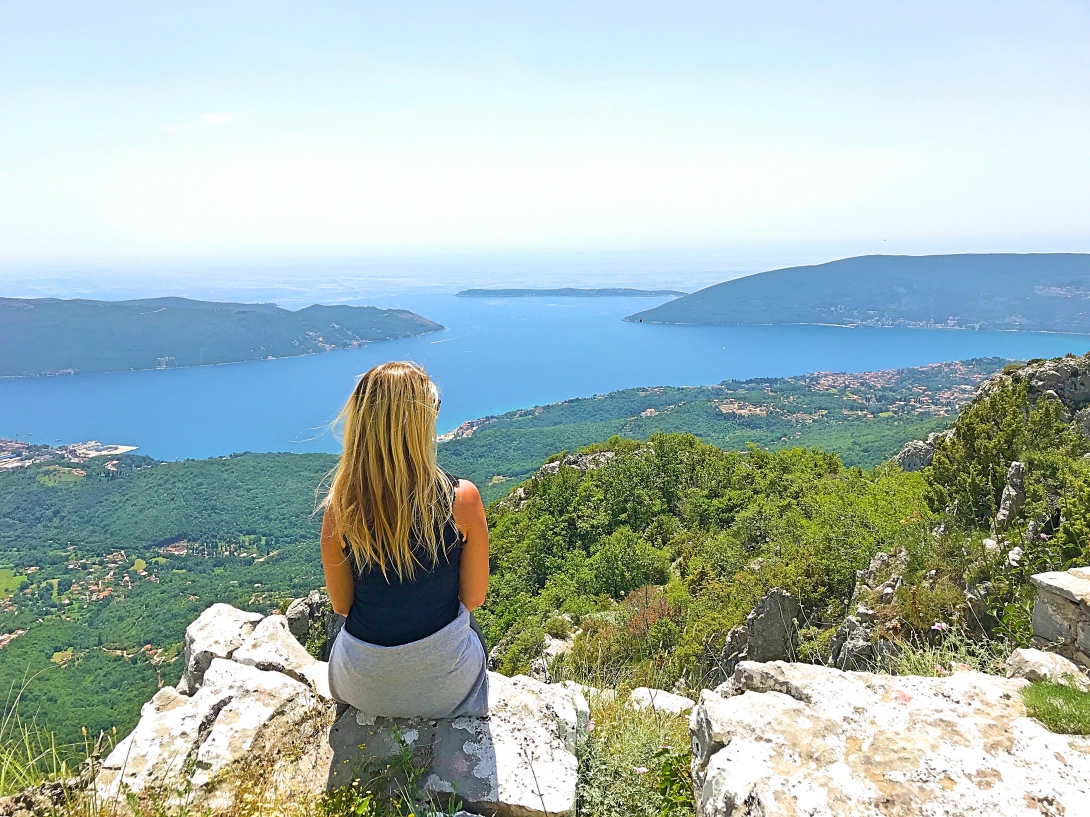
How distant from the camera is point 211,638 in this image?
4.70m

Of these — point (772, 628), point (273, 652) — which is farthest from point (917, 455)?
point (273, 652)

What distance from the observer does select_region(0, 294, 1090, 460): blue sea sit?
8931 cm

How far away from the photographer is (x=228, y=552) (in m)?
47.1

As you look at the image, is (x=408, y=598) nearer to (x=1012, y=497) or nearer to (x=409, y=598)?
(x=409, y=598)

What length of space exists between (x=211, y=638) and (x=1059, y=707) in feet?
18.1

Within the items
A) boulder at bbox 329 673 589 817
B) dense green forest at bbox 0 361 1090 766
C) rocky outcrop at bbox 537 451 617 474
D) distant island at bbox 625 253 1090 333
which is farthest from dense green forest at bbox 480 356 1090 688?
distant island at bbox 625 253 1090 333

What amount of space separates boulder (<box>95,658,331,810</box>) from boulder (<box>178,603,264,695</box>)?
3.38 feet

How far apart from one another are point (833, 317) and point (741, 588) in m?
173

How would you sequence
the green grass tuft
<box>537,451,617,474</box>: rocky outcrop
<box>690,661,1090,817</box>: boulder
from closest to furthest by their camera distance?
<box>690,661,1090,817</box>: boulder → the green grass tuft → <box>537,451,617,474</box>: rocky outcrop

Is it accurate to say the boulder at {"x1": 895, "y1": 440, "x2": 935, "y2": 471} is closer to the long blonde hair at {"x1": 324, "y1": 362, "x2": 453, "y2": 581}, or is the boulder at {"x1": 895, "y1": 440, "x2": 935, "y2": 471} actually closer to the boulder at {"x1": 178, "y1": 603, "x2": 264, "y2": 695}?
the boulder at {"x1": 178, "y1": 603, "x2": 264, "y2": 695}

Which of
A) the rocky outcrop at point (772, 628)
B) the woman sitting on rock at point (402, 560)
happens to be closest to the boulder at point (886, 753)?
the woman sitting on rock at point (402, 560)

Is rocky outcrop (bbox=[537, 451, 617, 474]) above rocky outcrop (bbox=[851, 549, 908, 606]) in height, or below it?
below

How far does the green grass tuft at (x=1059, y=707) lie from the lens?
2.36 metres

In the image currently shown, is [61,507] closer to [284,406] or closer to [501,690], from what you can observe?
[284,406]
